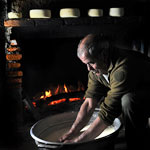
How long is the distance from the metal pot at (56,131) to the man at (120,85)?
3.3 inches

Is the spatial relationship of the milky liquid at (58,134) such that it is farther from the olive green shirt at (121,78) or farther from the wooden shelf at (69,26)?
the wooden shelf at (69,26)

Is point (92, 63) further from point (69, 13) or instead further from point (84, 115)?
point (69, 13)

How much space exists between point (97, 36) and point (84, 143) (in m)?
0.58

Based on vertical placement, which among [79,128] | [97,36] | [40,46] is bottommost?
[79,128]

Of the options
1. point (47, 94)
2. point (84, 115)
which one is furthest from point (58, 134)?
point (47, 94)

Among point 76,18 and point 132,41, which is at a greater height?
point 76,18

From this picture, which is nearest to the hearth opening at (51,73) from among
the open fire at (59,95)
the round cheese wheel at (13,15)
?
the open fire at (59,95)

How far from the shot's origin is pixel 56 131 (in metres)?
1.70

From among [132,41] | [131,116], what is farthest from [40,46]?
[131,116]

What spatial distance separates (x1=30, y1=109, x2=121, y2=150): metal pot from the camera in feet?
4.10

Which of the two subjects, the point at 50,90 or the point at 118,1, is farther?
the point at 50,90

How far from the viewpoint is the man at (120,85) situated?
1.32m

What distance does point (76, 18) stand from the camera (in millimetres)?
2219

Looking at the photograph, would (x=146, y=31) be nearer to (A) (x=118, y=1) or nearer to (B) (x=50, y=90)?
(A) (x=118, y=1)
